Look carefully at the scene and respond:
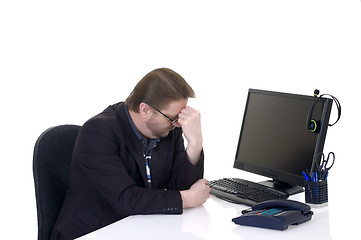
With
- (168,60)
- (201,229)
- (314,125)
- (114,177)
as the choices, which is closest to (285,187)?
Answer: (314,125)

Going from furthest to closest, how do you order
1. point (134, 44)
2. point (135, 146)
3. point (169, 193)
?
point (134, 44)
point (135, 146)
point (169, 193)

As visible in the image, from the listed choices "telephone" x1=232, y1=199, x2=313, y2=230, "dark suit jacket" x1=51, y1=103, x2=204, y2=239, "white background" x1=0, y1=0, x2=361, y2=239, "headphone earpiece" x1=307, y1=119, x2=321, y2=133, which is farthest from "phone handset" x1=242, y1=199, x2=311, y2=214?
"white background" x1=0, y1=0, x2=361, y2=239

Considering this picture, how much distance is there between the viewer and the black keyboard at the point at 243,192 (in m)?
2.16

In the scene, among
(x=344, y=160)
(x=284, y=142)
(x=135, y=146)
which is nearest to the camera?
(x=135, y=146)

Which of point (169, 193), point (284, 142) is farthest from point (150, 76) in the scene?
point (284, 142)

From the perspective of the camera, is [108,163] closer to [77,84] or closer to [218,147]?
[77,84]

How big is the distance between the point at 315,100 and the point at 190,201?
718 mm

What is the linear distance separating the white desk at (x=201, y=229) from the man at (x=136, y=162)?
64 mm

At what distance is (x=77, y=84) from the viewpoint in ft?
11.4

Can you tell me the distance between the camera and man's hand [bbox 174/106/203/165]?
7.14 ft

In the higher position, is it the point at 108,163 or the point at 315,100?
the point at 315,100

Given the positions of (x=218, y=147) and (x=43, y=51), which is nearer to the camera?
(x=43, y=51)

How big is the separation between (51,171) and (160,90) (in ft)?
1.93

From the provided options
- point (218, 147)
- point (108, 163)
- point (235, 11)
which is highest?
point (235, 11)
